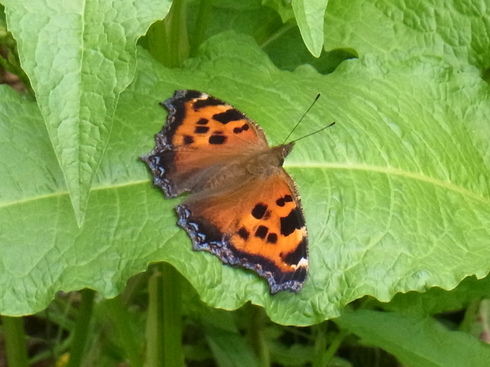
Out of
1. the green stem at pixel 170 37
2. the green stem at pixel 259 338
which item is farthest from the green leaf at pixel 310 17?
the green stem at pixel 259 338

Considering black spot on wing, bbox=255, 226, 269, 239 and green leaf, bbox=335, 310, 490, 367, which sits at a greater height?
black spot on wing, bbox=255, 226, 269, 239

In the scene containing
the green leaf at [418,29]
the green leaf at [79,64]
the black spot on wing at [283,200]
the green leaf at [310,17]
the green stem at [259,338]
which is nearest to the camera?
the green leaf at [79,64]

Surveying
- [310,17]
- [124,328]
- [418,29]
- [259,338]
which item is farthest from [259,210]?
[259,338]

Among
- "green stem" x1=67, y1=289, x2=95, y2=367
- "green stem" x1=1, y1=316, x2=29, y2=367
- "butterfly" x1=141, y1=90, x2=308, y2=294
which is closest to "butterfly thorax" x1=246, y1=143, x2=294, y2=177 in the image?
"butterfly" x1=141, y1=90, x2=308, y2=294

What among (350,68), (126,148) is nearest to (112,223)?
(126,148)

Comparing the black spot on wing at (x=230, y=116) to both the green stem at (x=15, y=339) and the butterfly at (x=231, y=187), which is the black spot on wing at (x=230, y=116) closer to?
the butterfly at (x=231, y=187)

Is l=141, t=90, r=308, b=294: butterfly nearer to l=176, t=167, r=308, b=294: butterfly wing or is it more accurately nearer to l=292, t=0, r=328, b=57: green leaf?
l=176, t=167, r=308, b=294: butterfly wing

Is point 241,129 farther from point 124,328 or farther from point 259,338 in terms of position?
point 259,338
